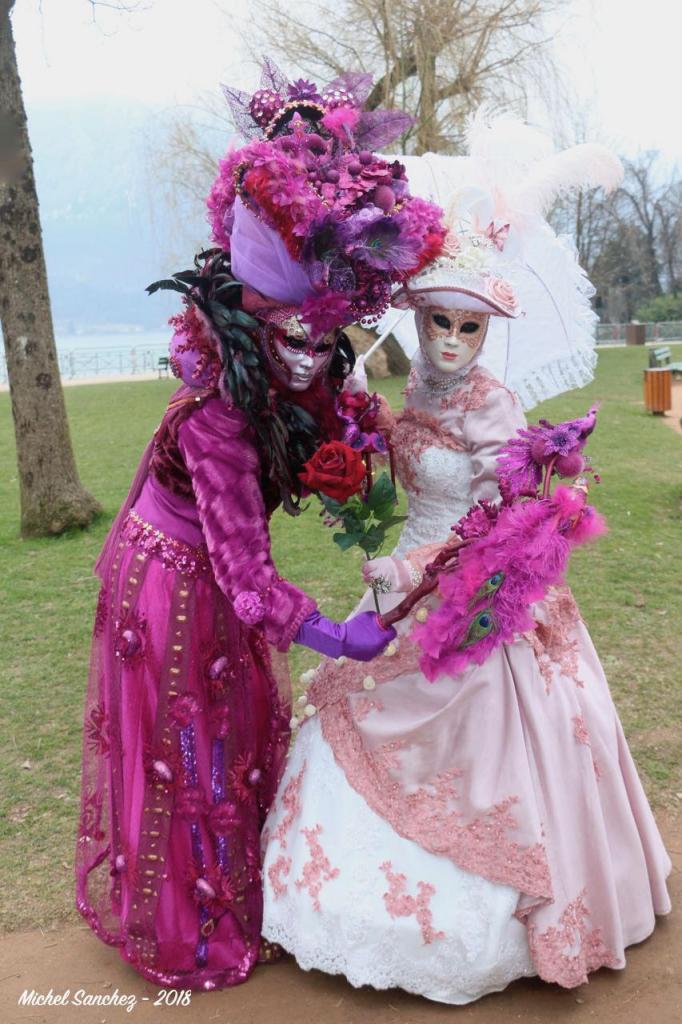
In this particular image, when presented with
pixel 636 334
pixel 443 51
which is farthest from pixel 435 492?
pixel 636 334

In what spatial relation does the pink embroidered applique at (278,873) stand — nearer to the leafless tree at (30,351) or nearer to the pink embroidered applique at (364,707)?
the pink embroidered applique at (364,707)

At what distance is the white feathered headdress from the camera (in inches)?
110

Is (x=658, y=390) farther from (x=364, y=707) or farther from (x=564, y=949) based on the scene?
(x=564, y=949)

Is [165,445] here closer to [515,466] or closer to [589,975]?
[515,466]

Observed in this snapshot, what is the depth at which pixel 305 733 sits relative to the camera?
2777mm

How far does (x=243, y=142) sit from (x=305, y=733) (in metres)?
1.60

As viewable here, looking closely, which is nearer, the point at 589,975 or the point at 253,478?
the point at 253,478

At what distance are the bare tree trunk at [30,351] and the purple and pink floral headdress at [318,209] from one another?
15.6 ft

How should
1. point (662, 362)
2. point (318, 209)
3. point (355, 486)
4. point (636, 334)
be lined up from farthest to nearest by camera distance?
point (636, 334), point (662, 362), point (355, 486), point (318, 209)

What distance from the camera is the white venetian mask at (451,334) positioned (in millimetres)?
2697

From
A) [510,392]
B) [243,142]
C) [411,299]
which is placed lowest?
[510,392]

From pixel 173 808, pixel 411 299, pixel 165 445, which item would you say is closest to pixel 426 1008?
pixel 173 808

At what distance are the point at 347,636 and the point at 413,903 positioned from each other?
69 centimetres

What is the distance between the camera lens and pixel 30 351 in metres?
7.27
